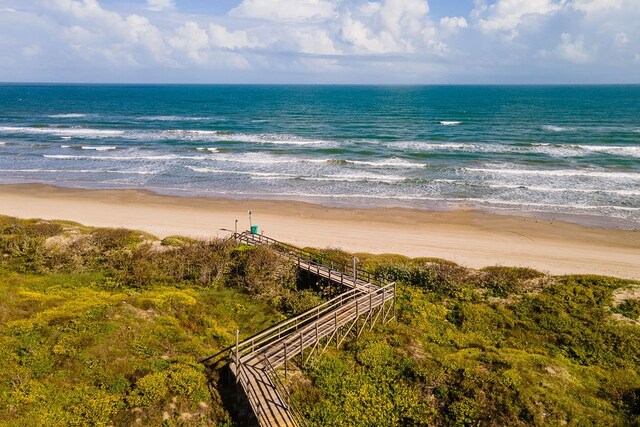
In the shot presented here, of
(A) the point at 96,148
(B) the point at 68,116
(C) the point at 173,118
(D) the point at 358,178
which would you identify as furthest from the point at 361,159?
(B) the point at 68,116

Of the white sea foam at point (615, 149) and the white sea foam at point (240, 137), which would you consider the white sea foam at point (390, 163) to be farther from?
the white sea foam at point (615, 149)

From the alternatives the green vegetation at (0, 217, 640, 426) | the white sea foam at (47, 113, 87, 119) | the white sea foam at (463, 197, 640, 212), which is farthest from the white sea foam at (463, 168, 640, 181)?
the white sea foam at (47, 113, 87, 119)

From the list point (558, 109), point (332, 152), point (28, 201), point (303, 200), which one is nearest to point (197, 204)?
point (303, 200)

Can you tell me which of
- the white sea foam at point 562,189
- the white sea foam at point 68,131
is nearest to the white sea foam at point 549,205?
the white sea foam at point 562,189

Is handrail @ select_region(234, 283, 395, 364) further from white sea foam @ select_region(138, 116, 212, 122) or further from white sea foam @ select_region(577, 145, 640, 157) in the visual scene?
white sea foam @ select_region(138, 116, 212, 122)

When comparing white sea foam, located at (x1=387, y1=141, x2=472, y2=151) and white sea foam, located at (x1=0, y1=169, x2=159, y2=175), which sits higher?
white sea foam, located at (x1=387, y1=141, x2=472, y2=151)

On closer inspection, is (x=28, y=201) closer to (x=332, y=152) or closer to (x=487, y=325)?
(x=332, y=152)
